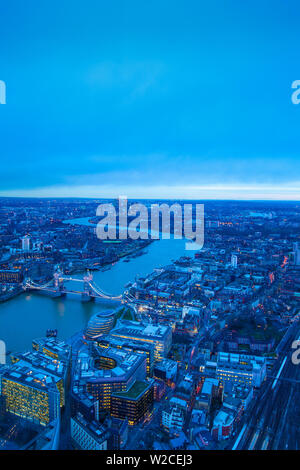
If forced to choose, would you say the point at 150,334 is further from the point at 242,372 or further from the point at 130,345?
the point at 242,372

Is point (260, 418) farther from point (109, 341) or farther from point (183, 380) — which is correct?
point (109, 341)

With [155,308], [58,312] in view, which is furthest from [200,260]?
[58,312]

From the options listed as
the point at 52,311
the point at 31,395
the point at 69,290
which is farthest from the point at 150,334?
the point at 69,290

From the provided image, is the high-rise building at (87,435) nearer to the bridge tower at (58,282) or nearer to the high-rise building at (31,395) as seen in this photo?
the high-rise building at (31,395)

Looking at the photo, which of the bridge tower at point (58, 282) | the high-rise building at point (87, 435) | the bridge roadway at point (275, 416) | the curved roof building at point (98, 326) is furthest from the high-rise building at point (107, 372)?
the bridge tower at point (58, 282)

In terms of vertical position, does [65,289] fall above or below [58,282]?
below
